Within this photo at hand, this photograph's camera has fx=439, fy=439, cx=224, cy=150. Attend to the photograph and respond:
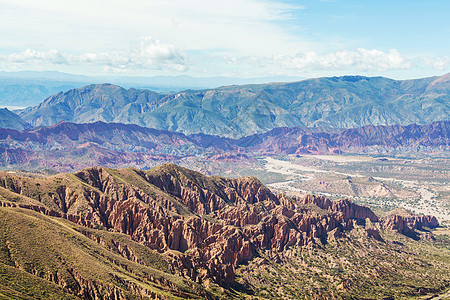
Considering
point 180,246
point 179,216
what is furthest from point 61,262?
point 179,216

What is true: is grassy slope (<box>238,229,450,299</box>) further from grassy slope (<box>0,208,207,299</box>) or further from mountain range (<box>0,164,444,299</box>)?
grassy slope (<box>0,208,207,299</box>)

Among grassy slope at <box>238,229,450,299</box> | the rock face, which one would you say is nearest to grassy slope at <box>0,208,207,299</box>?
the rock face

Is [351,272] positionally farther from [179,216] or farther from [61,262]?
[61,262]

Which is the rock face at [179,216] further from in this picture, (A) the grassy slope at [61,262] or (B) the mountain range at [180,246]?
(A) the grassy slope at [61,262]

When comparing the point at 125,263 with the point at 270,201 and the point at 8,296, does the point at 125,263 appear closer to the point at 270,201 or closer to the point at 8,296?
the point at 8,296

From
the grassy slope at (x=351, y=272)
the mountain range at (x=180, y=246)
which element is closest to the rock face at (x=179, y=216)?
the mountain range at (x=180, y=246)
